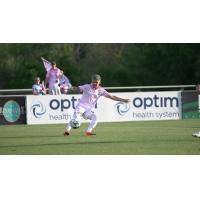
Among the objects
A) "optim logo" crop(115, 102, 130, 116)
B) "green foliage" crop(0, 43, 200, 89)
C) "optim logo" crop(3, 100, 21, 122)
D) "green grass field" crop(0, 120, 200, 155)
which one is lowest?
"green grass field" crop(0, 120, 200, 155)

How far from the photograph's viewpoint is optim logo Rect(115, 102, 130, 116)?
2944 cm

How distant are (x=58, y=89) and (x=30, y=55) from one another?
27679 millimetres

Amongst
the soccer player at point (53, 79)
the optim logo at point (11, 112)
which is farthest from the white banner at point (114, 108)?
the soccer player at point (53, 79)

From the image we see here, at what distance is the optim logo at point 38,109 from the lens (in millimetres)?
29061

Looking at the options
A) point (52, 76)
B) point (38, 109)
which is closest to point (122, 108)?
point (38, 109)

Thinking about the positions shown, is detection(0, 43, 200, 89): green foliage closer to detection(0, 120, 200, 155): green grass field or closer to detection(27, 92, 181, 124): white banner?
detection(27, 92, 181, 124): white banner

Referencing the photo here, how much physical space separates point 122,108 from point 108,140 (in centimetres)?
870

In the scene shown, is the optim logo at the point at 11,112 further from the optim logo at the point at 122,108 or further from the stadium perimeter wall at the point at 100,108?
the optim logo at the point at 122,108

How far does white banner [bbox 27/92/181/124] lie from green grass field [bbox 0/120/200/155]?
1743 millimetres

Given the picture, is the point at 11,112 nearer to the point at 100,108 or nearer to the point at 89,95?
the point at 100,108

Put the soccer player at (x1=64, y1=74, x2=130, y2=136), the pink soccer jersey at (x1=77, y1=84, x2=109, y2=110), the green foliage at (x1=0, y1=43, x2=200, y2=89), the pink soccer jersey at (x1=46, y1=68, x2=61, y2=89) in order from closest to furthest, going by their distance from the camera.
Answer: the soccer player at (x1=64, y1=74, x2=130, y2=136)
the pink soccer jersey at (x1=77, y1=84, x2=109, y2=110)
the pink soccer jersey at (x1=46, y1=68, x2=61, y2=89)
the green foliage at (x1=0, y1=43, x2=200, y2=89)

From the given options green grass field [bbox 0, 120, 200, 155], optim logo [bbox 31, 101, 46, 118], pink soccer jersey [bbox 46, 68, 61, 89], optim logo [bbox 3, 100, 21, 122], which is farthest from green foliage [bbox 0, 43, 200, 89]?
green grass field [bbox 0, 120, 200, 155]

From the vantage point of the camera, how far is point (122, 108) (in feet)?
96.8
